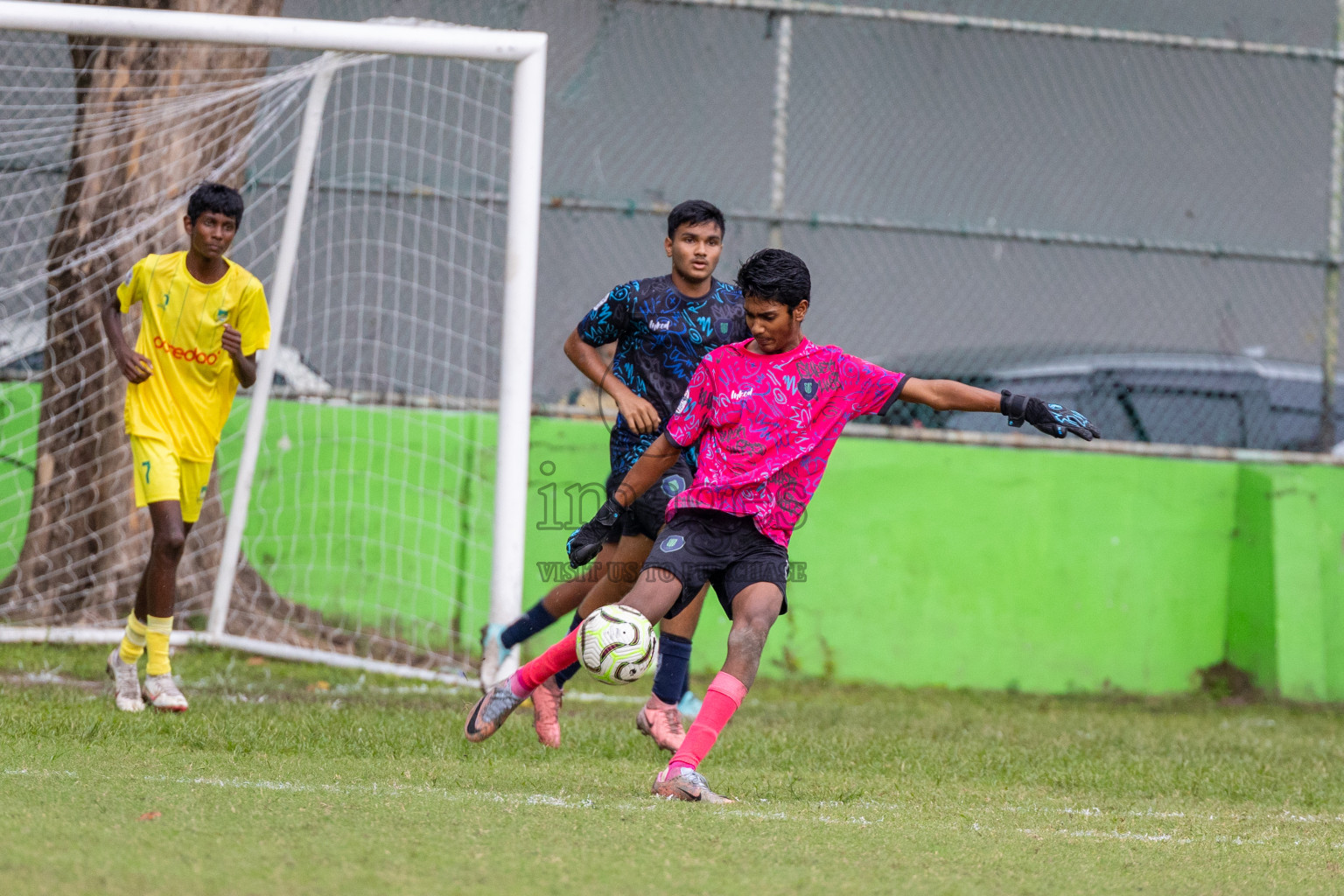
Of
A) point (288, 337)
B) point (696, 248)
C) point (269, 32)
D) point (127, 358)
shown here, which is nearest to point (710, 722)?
point (696, 248)

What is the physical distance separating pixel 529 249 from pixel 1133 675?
4517 millimetres

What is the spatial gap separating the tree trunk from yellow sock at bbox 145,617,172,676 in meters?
2.31

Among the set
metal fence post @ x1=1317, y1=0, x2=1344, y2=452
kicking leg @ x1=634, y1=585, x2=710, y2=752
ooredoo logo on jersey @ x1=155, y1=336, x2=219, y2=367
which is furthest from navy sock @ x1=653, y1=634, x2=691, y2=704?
metal fence post @ x1=1317, y1=0, x2=1344, y2=452

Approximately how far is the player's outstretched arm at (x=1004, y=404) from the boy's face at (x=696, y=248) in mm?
1212

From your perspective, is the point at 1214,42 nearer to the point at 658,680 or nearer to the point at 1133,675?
the point at 1133,675

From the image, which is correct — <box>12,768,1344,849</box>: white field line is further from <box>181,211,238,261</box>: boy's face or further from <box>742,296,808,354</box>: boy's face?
<box>181,211,238,261</box>: boy's face

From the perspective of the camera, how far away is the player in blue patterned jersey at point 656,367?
16.7ft

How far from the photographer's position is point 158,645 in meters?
5.34

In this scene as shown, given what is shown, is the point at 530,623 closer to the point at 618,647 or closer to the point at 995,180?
the point at 618,647

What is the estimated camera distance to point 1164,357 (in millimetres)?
8328

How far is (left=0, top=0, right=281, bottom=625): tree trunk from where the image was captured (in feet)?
24.7

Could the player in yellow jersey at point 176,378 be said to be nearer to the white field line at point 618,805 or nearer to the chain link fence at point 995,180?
the white field line at point 618,805

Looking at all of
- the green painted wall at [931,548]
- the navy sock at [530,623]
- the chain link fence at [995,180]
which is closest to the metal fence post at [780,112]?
the chain link fence at [995,180]

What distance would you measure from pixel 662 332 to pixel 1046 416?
1686mm
